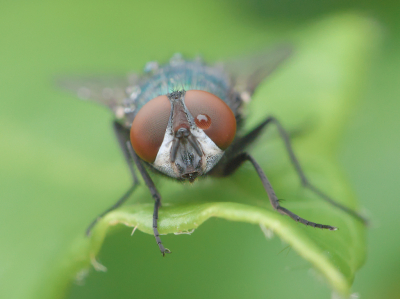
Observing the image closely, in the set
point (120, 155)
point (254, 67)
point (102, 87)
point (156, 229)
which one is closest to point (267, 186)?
point (156, 229)

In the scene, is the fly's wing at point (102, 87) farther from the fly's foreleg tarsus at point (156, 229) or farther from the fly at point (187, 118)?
the fly's foreleg tarsus at point (156, 229)

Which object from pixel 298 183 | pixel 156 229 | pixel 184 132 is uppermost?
pixel 184 132

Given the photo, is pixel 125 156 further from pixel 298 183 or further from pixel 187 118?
pixel 298 183

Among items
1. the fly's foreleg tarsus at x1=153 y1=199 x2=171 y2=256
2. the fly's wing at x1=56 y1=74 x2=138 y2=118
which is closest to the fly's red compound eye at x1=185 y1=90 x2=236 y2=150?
the fly's foreleg tarsus at x1=153 y1=199 x2=171 y2=256

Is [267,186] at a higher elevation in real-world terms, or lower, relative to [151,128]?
lower

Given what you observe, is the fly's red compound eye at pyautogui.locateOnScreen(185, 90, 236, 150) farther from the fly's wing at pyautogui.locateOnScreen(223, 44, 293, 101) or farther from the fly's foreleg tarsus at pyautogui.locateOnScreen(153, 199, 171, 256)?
the fly's wing at pyautogui.locateOnScreen(223, 44, 293, 101)

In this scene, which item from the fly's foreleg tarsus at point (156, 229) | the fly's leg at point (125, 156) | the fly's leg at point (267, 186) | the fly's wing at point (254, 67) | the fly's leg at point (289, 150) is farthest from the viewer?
the fly's wing at point (254, 67)

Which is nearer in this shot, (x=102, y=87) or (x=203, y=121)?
(x=203, y=121)

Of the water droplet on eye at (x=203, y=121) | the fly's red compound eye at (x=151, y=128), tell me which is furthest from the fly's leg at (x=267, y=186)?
the fly's red compound eye at (x=151, y=128)
